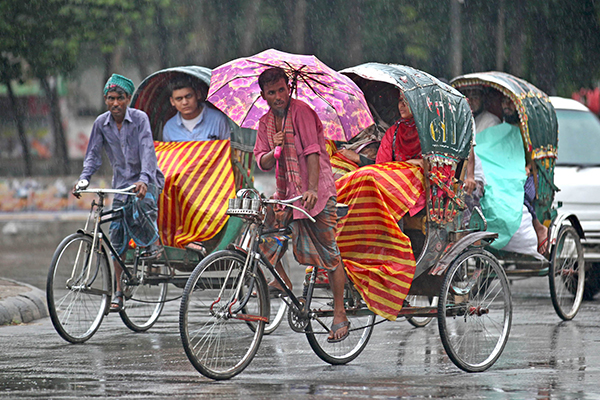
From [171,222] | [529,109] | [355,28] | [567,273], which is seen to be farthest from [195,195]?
[355,28]

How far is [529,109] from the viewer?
8.85m

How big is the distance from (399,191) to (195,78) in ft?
8.96

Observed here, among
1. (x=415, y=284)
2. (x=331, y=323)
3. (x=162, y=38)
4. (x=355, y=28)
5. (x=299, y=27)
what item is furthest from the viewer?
(x=162, y=38)

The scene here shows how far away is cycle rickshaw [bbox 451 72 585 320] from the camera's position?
877cm

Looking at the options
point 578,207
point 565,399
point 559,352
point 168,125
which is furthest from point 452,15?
point 565,399

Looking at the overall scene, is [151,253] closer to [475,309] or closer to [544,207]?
[475,309]

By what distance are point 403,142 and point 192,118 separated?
7.85 feet

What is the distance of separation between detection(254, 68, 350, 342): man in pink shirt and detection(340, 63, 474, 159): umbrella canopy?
78cm

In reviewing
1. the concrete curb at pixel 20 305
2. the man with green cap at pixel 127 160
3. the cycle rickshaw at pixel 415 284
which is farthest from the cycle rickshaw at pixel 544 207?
the concrete curb at pixel 20 305

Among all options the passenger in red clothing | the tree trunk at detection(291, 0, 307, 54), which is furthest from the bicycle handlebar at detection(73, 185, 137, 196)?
the tree trunk at detection(291, 0, 307, 54)

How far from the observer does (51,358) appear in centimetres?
662

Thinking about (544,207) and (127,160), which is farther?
(544,207)

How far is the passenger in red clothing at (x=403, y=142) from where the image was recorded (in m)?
6.89

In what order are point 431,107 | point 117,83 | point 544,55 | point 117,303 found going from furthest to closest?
point 544,55 < point 117,83 < point 117,303 < point 431,107
